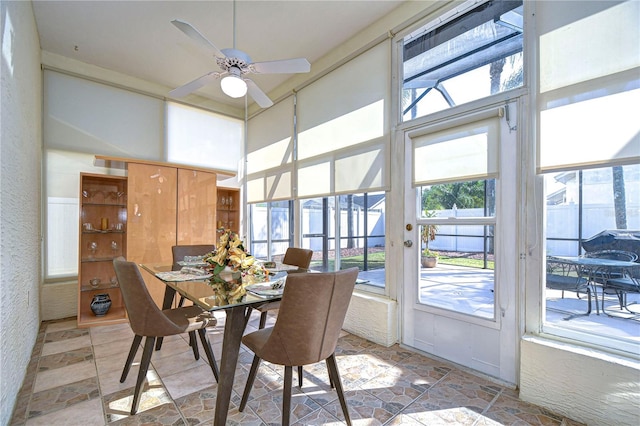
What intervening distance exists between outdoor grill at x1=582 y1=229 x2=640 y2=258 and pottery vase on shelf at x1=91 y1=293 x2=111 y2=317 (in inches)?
193

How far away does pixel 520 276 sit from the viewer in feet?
6.96

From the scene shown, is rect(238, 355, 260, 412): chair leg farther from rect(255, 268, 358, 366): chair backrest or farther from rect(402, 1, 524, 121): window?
rect(402, 1, 524, 121): window

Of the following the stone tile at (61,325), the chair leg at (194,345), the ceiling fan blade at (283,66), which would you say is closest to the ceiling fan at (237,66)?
the ceiling fan blade at (283,66)

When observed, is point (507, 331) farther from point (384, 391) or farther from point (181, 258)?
point (181, 258)

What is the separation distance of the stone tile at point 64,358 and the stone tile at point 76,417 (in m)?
0.79

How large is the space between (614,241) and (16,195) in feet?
13.7

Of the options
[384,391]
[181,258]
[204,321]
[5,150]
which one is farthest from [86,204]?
[384,391]

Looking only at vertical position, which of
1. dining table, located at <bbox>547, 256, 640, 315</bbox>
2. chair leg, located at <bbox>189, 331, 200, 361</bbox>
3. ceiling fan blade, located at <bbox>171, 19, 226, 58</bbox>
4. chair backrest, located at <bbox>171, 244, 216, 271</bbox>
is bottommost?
chair leg, located at <bbox>189, 331, 200, 361</bbox>

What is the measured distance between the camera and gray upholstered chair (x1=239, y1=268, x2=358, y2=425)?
144 centimetres

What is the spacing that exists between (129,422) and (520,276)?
286 cm

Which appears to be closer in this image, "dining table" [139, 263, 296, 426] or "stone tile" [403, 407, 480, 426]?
"dining table" [139, 263, 296, 426]

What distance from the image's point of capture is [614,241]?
5.94 ft

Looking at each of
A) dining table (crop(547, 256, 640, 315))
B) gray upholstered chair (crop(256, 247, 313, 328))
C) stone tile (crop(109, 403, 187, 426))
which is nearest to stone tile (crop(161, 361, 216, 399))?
stone tile (crop(109, 403, 187, 426))

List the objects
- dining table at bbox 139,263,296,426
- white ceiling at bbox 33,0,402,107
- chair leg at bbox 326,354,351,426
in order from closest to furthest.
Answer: dining table at bbox 139,263,296,426 → chair leg at bbox 326,354,351,426 → white ceiling at bbox 33,0,402,107
